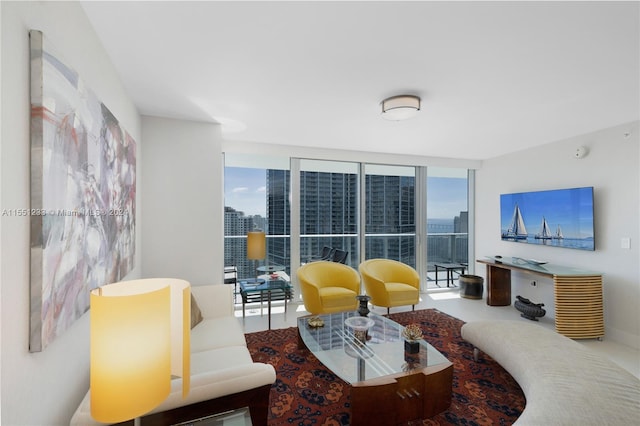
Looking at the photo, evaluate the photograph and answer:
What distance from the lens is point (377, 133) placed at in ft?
12.3

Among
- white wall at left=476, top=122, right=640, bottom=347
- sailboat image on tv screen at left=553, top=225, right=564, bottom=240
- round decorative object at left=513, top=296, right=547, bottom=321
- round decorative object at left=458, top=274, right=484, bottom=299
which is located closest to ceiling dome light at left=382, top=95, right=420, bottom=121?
white wall at left=476, top=122, right=640, bottom=347

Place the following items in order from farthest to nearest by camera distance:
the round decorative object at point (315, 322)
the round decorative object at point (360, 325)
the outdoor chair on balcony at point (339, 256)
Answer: the outdoor chair on balcony at point (339, 256) → the round decorative object at point (315, 322) → the round decorative object at point (360, 325)

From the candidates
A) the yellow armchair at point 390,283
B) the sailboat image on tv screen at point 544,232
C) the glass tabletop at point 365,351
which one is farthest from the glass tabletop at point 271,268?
the sailboat image on tv screen at point 544,232

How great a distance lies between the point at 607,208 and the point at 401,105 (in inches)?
121

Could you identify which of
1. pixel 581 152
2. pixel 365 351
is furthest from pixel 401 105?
pixel 581 152

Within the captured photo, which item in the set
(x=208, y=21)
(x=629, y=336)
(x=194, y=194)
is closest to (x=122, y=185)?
(x=194, y=194)

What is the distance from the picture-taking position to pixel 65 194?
123 centimetres

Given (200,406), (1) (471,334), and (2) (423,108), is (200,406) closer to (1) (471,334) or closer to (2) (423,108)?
(1) (471,334)

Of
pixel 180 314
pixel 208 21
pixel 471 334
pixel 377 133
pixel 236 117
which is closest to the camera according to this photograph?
pixel 180 314

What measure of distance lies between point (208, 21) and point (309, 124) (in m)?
1.87

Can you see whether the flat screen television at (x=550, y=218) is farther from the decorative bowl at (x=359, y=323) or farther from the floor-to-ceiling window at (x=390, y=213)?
the decorative bowl at (x=359, y=323)

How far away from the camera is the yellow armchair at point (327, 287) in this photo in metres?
3.54

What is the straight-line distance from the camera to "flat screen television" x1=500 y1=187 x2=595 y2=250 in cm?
363

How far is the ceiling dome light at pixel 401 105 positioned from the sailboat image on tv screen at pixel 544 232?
3.02m
